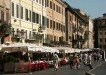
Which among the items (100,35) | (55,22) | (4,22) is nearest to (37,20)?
(55,22)

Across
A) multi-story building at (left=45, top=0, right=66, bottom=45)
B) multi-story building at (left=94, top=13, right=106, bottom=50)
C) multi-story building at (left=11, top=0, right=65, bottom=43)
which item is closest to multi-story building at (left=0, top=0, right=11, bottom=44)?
multi-story building at (left=11, top=0, right=65, bottom=43)

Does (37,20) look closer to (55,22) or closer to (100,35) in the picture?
(55,22)

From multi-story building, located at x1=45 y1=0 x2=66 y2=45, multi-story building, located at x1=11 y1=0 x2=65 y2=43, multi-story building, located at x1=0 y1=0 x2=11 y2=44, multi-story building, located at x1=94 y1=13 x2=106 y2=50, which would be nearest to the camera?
multi-story building, located at x1=0 y1=0 x2=11 y2=44

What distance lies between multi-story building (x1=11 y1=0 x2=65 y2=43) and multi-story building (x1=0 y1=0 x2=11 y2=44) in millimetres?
1714

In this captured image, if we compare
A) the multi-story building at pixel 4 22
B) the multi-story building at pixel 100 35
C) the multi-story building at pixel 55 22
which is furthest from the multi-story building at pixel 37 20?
the multi-story building at pixel 100 35

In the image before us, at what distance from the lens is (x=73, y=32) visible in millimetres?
107125

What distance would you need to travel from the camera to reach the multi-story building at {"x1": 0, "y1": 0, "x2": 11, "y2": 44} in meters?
44.8

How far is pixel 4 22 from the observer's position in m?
45.8

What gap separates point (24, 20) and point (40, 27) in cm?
800

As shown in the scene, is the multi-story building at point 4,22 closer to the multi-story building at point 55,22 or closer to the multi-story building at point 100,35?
the multi-story building at point 55,22

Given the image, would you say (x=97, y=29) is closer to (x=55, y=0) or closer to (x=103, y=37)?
(x=103, y=37)

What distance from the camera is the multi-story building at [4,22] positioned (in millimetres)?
44844

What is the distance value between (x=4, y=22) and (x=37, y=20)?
20.1 metres

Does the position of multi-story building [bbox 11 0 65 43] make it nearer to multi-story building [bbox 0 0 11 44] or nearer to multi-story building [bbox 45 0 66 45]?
multi-story building [bbox 45 0 66 45]
